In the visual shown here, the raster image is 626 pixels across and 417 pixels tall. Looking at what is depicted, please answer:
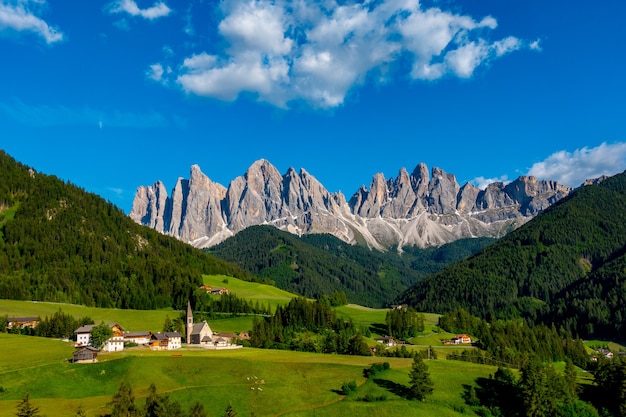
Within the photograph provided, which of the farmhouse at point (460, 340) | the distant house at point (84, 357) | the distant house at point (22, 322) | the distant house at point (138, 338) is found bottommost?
the farmhouse at point (460, 340)

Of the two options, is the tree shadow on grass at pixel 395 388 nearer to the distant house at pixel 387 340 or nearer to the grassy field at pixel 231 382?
the grassy field at pixel 231 382

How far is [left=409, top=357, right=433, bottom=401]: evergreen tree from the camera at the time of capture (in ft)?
308

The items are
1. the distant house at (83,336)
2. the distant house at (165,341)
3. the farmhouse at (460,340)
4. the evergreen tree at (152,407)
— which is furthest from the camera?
the farmhouse at (460,340)

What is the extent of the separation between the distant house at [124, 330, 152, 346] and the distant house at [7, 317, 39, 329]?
26398mm

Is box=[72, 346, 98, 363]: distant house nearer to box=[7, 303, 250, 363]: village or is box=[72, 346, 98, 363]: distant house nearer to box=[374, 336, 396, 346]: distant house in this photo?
box=[7, 303, 250, 363]: village

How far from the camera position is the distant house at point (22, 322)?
5852 inches

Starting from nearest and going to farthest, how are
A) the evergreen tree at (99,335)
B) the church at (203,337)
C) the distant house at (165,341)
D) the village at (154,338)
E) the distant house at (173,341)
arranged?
the evergreen tree at (99,335) < the village at (154,338) < the distant house at (165,341) < the distant house at (173,341) < the church at (203,337)

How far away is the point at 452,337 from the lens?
193625mm

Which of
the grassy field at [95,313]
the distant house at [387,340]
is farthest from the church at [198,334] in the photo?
the distant house at [387,340]

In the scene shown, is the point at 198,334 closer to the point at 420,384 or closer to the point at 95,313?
the point at 95,313

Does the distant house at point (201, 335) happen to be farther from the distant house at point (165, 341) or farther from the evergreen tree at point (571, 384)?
the evergreen tree at point (571, 384)

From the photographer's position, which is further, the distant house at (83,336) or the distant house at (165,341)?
the distant house at (165,341)

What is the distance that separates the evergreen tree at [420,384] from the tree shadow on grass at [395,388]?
100cm

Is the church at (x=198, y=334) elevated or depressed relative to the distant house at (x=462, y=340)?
elevated
